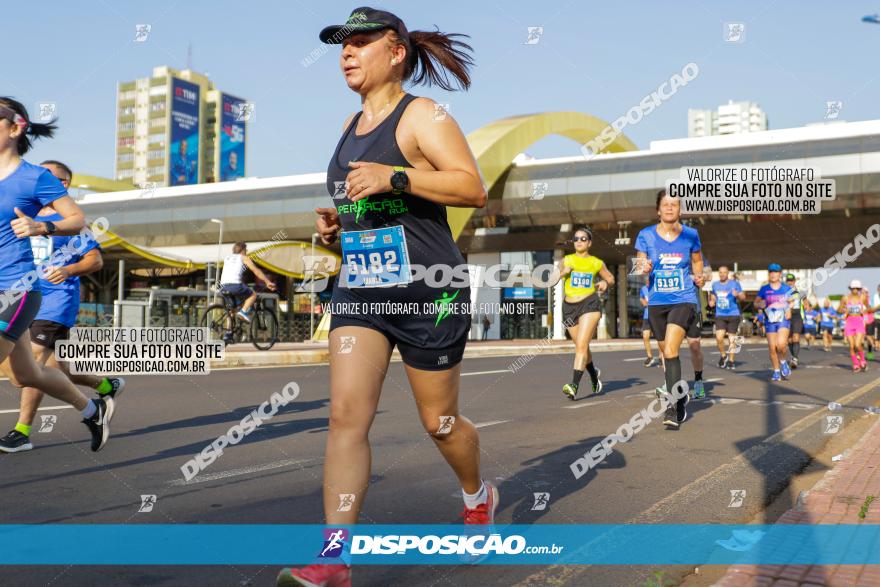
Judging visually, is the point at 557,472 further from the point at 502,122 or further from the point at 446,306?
the point at 502,122

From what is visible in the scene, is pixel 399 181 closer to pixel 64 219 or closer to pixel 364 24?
pixel 364 24

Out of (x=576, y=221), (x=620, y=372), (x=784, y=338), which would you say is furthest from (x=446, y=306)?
(x=576, y=221)

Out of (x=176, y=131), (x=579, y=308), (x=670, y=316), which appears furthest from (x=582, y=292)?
(x=176, y=131)

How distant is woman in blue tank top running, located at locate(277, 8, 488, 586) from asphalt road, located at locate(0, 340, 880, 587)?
63 cm

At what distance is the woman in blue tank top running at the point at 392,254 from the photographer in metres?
2.88

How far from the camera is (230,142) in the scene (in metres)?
130

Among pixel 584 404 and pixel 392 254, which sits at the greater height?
pixel 392 254

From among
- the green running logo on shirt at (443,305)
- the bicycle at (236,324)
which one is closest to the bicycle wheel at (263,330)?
the bicycle at (236,324)

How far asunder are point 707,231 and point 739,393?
102ft

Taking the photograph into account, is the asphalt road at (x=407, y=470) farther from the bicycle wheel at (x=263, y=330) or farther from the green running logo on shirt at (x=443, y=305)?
the bicycle wheel at (x=263, y=330)

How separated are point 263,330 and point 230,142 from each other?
11945 cm

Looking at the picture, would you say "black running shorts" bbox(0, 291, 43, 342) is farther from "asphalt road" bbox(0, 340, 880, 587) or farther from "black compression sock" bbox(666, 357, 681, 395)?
"black compression sock" bbox(666, 357, 681, 395)

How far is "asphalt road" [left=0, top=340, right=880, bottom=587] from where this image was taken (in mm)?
3168

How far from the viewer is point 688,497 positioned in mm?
4461
